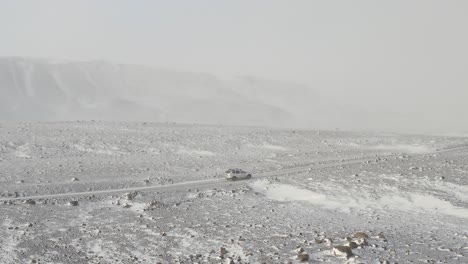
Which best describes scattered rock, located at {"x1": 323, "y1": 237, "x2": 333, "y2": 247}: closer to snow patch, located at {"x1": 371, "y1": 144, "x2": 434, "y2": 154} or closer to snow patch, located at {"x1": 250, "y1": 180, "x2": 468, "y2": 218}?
snow patch, located at {"x1": 250, "y1": 180, "x2": 468, "y2": 218}

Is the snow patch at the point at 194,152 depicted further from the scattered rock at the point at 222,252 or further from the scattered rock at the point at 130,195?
the scattered rock at the point at 222,252

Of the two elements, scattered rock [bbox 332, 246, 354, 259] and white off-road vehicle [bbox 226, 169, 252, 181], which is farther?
white off-road vehicle [bbox 226, 169, 252, 181]

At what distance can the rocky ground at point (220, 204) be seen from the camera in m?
20.2

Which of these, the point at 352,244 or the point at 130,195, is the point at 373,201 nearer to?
the point at 352,244

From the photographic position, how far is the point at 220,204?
3073cm

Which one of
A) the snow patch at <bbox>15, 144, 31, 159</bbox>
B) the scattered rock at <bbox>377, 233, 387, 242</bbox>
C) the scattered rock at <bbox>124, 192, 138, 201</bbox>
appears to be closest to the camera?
the scattered rock at <bbox>377, 233, 387, 242</bbox>

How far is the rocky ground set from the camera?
20.2 meters

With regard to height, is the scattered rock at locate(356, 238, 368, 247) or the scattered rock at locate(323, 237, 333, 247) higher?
the scattered rock at locate(356, 238, 368, 247)

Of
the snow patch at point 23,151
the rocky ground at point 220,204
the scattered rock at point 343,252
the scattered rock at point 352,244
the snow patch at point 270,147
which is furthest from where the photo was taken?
the snow patch at point 270,147

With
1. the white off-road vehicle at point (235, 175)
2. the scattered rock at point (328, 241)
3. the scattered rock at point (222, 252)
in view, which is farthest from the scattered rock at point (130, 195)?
the scattered rock at point (328, 241)

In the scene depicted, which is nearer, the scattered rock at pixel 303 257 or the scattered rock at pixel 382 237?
the scattered rock at pixel 303 257

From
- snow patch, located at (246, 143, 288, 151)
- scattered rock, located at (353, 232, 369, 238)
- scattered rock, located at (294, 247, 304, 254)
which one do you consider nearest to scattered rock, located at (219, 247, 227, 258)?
scattered rock, located at (294, 247, 304, 254)

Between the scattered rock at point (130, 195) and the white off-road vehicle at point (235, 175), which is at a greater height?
the white off-road vehicle at point (235, 175)

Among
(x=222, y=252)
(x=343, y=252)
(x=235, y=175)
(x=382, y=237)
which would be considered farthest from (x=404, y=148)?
(x=222, y=252)
